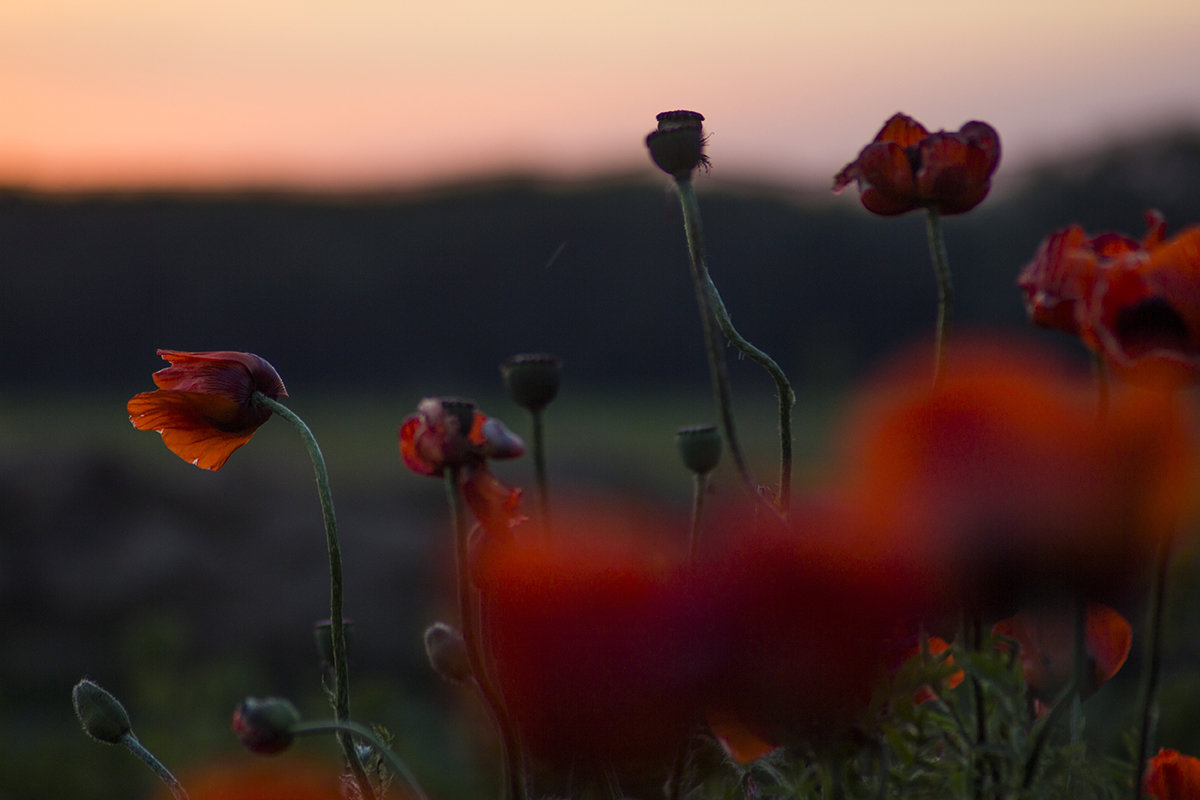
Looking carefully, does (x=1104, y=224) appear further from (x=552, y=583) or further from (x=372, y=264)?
(x=552, y=583)

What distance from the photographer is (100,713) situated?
0.37 m

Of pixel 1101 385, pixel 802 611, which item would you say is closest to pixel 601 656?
pixel 802 611

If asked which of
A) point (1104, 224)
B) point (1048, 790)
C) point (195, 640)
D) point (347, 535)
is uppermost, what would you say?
point (1104, 224)

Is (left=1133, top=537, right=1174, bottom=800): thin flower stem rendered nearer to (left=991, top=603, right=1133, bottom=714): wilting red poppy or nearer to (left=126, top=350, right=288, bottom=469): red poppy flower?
(left=991, top=603, right=1133, bottom=714): wilting red poppy

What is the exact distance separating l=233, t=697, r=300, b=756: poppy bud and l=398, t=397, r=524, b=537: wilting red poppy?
0.08 m

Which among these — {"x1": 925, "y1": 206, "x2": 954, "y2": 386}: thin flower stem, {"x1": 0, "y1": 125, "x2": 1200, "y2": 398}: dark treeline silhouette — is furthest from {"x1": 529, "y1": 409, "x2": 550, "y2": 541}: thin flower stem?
{"x1": 0, "y1": 125, "x2": 1200, "y2": 398}: dark treeline silhouette

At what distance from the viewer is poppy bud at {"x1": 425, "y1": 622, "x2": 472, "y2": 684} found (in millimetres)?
368

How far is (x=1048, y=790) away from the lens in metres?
0.28

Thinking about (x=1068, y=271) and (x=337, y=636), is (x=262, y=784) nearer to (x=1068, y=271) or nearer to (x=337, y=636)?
(x=337, y=636)

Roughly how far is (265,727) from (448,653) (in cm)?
8

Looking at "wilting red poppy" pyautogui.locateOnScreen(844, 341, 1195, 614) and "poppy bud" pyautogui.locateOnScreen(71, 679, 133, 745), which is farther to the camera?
"poppy bud" pyautogui.locateOnScreen(71, 679, 133, 745)

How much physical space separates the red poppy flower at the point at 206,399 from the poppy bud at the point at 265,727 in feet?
0.32

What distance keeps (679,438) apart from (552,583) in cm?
15

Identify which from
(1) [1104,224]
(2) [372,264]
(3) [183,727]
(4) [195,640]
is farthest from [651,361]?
(3) [183,727]
